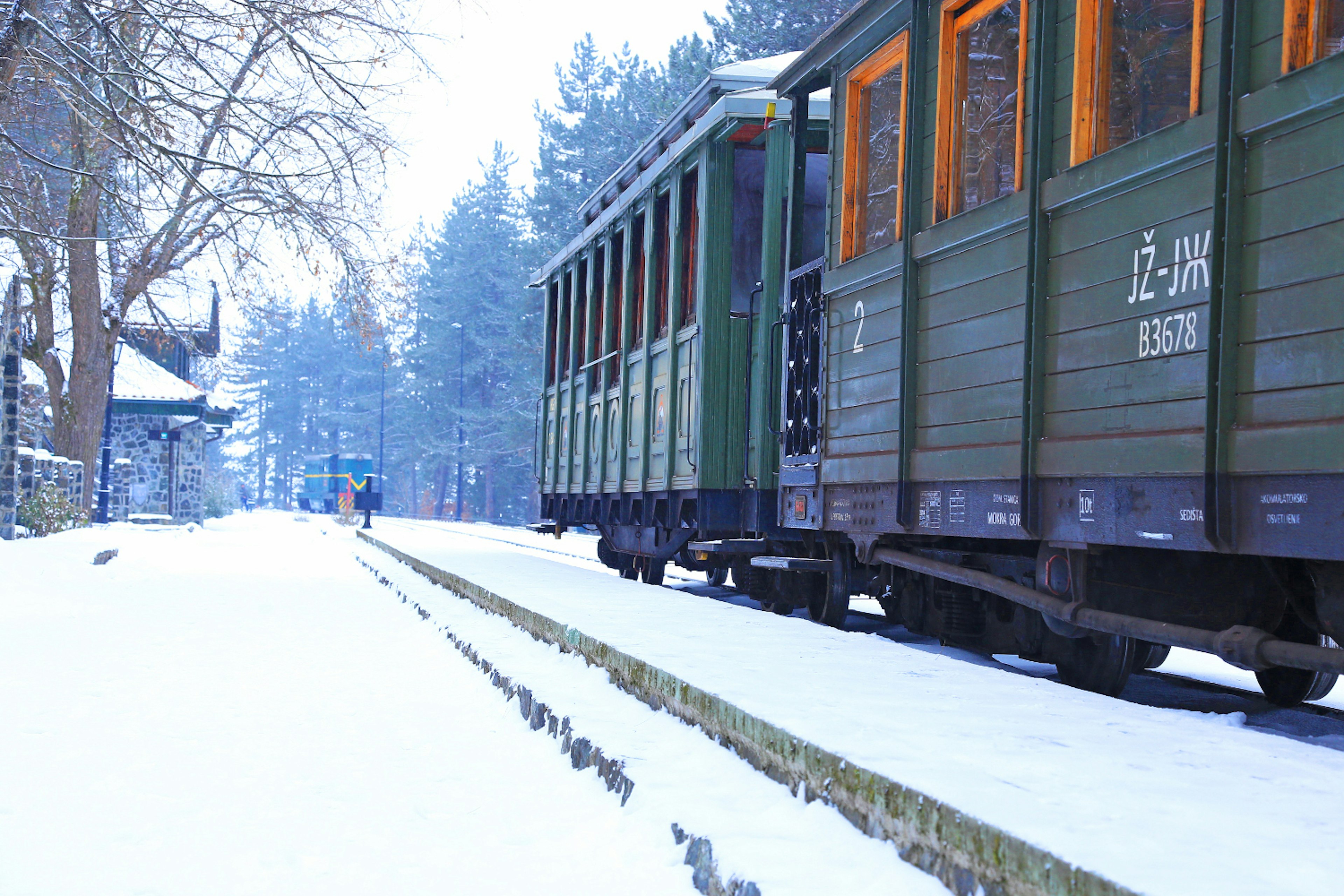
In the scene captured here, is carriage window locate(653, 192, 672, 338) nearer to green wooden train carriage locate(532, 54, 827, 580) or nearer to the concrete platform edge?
green wooden train carriage locate(532, 54, 827, 580)

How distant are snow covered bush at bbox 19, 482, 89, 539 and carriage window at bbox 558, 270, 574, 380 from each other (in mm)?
9094

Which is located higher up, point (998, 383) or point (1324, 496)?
point (998, 383)

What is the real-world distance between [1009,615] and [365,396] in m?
81.8

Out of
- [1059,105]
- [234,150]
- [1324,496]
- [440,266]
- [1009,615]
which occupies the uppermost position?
[440,266]

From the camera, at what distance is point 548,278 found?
1655 centimetres

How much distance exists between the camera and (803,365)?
795 centimetres

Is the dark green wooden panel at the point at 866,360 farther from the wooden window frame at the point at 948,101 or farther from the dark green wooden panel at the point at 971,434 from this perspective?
the wooden window frame at the point at 948,101

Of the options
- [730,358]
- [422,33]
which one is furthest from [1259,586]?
[422,33]

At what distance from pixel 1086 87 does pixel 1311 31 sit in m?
1.21

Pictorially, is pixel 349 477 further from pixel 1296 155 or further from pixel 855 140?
pixel 1296 155

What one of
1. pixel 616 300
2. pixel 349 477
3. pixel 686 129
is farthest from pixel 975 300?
pixel 349 477

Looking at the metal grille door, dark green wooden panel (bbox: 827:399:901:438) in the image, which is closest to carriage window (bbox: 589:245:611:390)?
the metal grille door

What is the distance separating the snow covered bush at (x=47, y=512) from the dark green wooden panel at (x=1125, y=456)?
57.4ft

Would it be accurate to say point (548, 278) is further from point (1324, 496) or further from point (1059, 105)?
point (1324, 496)
